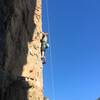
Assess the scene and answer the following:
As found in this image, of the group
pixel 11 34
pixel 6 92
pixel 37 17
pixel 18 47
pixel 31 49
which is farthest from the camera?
pixel 37 17

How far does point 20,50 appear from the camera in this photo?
1067 inches

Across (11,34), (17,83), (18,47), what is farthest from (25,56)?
(17,83)

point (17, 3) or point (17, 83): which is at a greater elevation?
point (17, 3)

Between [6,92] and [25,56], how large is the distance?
5.69 meters

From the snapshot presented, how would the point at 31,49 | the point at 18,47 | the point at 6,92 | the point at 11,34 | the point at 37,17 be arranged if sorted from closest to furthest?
the point at 6,92 < the point at 11,34 < the point at 18,47 < the point at 31,49 < the point at 37,17

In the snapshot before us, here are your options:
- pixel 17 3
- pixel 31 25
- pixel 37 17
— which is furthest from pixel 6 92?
pixel 37 17

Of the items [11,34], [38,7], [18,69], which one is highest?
[38,7]

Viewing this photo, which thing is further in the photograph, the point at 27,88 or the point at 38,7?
the point at 38,7

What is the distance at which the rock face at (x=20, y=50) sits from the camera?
2327cm

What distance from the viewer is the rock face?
76.3 feet

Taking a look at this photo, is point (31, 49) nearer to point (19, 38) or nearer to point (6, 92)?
point (19, 38)

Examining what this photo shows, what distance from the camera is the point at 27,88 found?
23797mm

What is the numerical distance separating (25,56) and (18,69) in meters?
2.19

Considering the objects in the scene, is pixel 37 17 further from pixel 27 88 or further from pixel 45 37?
pixel 27 88
